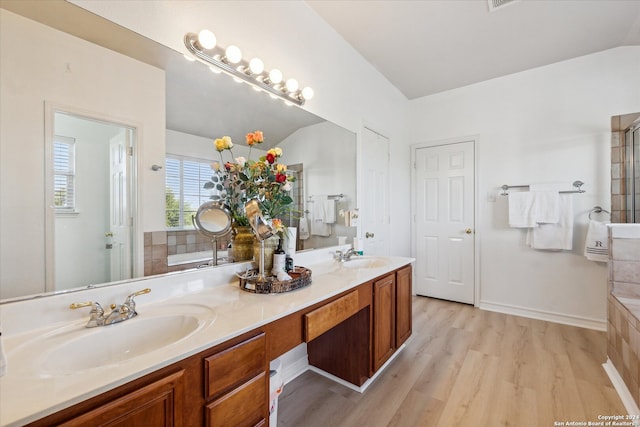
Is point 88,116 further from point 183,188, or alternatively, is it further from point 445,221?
point 445,221

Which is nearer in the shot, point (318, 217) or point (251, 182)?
point (251, 182)

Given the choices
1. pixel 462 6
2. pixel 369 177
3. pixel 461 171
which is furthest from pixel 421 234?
pixel 462 6

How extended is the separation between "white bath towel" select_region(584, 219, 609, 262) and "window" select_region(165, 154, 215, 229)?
3254mm

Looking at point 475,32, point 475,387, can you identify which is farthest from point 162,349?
point 475,32

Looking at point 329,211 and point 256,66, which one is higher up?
point 256,66

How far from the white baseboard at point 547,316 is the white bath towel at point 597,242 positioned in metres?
0.67

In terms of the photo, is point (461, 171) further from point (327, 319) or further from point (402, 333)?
point (327, 319)

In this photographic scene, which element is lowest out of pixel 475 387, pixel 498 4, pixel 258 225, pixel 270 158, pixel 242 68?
pixel 475 387

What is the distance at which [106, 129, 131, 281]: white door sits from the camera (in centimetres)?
108

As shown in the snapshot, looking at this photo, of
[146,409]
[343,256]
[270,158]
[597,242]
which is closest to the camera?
[146,409]

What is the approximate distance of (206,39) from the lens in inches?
51.8

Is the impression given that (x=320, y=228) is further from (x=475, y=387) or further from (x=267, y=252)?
(x=475, y=387)

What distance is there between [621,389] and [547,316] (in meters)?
1.29

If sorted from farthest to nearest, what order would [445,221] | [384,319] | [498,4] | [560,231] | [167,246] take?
[445,221] < [560,231] < [498,4] < [384,319] < [167,246]
